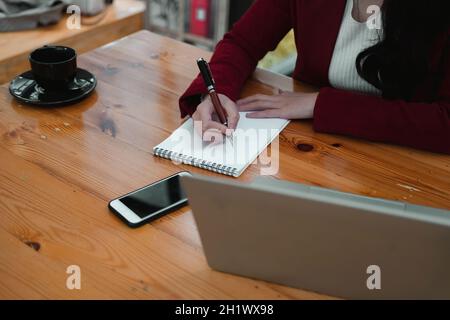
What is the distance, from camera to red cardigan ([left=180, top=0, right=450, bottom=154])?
1.02 metres

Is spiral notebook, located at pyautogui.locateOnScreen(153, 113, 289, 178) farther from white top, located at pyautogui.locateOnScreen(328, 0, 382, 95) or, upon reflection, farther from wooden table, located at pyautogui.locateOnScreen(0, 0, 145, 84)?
wooden table, located at pyautogui.locateOnScreen(0, 0, 145, 84)

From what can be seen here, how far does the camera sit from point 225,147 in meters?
1.00

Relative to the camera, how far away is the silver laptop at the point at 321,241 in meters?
0.57

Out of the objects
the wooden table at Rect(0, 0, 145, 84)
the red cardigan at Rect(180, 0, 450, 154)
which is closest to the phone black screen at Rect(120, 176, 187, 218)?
the red cardigan at Rect(180, 0, 450, 154)

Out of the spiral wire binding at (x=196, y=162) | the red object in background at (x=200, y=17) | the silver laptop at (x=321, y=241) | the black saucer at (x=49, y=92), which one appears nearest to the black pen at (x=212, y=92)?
the spiral wire binding at (x=196, y=162)

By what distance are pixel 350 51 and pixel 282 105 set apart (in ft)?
0.75

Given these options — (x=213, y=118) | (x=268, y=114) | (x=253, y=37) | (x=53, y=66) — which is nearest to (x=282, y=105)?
(x=268, y=114)

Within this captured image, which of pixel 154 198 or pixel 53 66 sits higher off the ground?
pixel 53 66

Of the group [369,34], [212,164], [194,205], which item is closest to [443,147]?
[369,34]

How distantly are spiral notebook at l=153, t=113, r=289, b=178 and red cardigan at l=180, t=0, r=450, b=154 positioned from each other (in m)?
0.09

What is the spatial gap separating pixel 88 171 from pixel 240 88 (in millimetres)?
446

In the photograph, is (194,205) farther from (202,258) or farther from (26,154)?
(26,154)

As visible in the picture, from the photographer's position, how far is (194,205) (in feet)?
2.17

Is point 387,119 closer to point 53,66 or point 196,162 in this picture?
point 196,162
